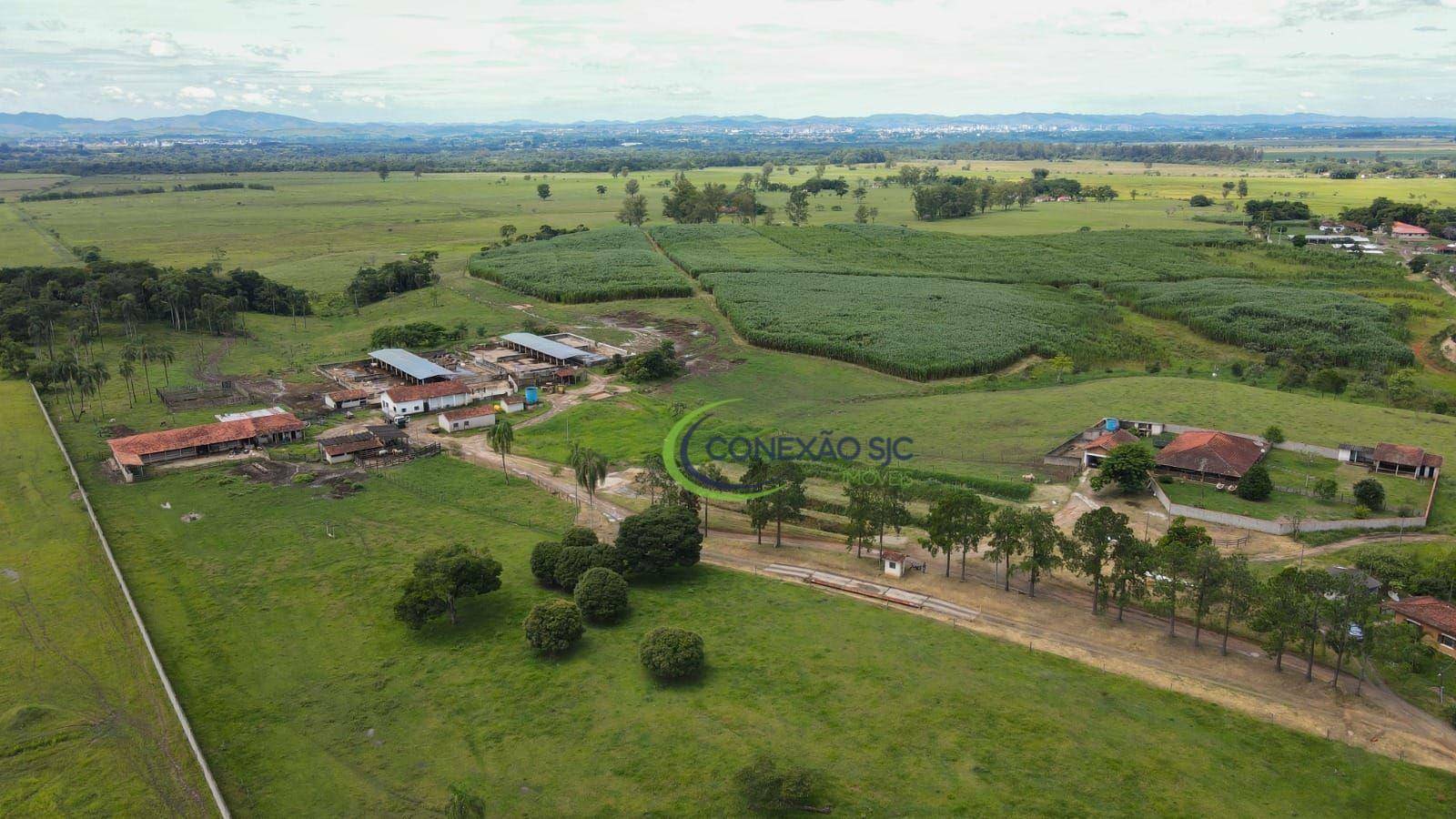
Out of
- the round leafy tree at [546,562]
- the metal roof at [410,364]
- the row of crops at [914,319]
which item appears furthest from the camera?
the row of crops at [914,319]

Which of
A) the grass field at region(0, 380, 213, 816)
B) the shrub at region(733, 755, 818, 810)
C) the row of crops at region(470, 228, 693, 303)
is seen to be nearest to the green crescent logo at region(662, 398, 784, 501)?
the shrub at region(733, 755, 818, 810)

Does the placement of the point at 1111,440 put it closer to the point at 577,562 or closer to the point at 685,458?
the point at 685,458

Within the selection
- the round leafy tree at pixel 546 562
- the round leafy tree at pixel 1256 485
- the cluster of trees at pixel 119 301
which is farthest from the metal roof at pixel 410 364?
the round leafy tree at pixel 1256 485

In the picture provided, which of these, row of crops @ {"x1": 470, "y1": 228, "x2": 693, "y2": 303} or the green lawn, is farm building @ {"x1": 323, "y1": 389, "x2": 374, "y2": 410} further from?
row of crops @ {"x1": 470, "y1": 228, "x2": 693, "y2": 303}

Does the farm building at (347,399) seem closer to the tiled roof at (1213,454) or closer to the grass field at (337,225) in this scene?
the grass field at (337,225)

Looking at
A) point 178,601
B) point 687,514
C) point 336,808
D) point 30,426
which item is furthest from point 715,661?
point 30,426

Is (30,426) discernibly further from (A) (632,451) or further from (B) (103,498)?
(A) (632,451)
